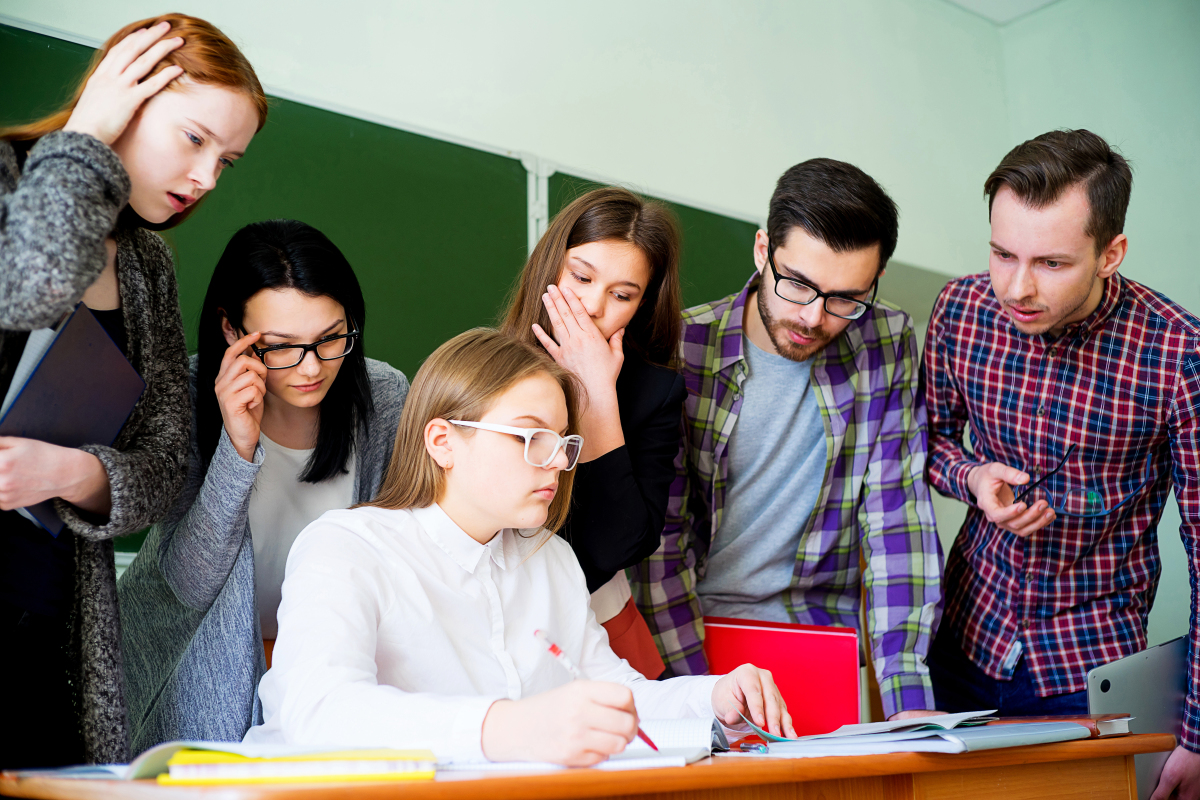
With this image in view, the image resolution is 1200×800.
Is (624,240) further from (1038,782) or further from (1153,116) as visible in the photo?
(1153,116)

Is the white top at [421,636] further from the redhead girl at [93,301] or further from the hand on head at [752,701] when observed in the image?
the redhead girl at [93,301]

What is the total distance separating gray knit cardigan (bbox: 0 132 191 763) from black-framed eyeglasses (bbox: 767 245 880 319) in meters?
1.14

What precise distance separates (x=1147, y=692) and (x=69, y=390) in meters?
1.97

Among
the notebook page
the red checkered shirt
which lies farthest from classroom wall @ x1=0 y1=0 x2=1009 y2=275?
the notebook page

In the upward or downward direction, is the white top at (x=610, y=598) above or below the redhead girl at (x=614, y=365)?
below

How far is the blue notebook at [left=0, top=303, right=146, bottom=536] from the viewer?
106 centimetres

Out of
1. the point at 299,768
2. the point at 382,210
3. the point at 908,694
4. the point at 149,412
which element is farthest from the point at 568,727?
the point at 382,210

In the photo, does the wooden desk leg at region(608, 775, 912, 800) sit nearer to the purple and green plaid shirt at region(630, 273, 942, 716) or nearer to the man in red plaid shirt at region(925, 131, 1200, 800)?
the purple and green plaid shirt at region(630, 273, 942, 716)

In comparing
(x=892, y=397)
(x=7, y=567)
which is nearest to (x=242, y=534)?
(x=7, y=567)

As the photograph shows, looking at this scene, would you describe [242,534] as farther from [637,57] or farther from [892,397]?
[637,57]

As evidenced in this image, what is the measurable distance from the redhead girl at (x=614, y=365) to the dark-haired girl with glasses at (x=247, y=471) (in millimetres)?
348

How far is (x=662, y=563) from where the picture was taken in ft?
5.96

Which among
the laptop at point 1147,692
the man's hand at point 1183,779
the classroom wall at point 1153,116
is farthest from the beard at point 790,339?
the classroom wall at point 1153,116

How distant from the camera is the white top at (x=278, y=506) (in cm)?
155
